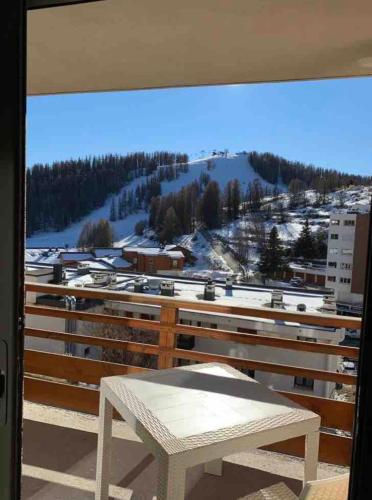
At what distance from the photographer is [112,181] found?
4957 millimetres

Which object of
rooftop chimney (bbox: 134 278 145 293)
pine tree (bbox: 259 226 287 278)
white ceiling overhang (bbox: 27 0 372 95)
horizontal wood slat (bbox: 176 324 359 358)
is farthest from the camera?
pine tree (bbox: 259 226 287 278)

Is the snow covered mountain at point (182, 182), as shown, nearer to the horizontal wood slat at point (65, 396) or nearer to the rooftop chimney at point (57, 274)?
the rooftop chimney at point (57, 274)

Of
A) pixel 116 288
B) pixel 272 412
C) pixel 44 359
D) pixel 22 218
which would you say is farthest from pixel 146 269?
pixel 22 218

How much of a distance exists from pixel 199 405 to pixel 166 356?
3.43ft

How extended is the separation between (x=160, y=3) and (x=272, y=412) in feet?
4.97

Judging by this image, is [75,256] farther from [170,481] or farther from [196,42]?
[170,481]

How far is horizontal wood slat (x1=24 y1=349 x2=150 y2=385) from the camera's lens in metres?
2.75

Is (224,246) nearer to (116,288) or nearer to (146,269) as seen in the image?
(146,269)

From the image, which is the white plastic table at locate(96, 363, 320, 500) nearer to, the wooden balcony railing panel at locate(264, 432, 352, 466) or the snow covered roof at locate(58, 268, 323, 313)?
the wooden balcony railing panel at locate(264, 432, 352, 466)

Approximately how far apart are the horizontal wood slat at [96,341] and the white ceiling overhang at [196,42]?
1.62 m

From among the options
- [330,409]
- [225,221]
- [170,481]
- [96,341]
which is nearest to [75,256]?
[225,221]

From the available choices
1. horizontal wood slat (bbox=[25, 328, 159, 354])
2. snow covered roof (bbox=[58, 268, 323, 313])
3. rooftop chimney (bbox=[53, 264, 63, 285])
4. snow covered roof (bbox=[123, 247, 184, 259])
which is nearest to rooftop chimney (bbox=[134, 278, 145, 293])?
snow covered roof (bbox=[58, 268, 323, 313])

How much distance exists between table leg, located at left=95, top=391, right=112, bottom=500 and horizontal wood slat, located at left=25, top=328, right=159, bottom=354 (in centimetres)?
85

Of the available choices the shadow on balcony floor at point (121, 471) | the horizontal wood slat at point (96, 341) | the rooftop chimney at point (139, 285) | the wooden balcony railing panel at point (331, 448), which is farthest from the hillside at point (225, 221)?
the wooden balcony railing panel at point (331, 448)
